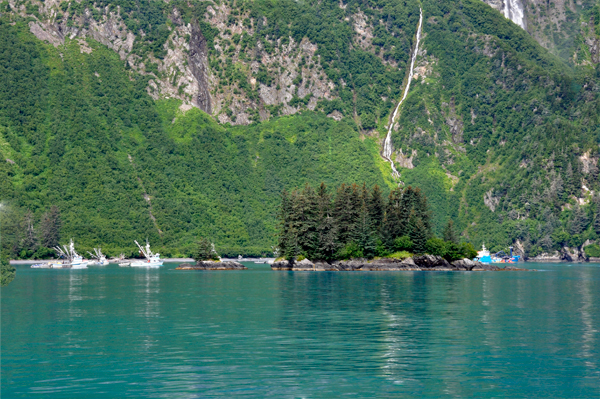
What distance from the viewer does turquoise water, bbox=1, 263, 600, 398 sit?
40250 mm

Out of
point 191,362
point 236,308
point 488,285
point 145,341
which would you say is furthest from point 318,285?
point 191,362

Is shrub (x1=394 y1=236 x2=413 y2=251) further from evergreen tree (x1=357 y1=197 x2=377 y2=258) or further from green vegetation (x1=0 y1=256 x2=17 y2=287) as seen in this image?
green vegetation (x1=0 y1=256 x2=17 y2=287)

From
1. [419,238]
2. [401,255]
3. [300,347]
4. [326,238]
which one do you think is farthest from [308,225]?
[300,347]

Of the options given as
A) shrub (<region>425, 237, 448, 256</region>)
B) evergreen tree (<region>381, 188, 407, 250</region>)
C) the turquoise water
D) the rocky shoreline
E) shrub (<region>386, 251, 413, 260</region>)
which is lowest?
the turquoise water

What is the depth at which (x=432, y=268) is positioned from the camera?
623ft

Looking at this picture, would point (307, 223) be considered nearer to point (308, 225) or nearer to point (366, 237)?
point (308, 225)

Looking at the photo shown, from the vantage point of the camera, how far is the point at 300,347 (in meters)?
53.1

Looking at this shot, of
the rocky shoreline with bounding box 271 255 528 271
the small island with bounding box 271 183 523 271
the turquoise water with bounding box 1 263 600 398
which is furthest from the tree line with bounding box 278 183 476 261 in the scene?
the turquoise water with bounding box 1 263 600 398

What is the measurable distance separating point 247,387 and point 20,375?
14.2 m

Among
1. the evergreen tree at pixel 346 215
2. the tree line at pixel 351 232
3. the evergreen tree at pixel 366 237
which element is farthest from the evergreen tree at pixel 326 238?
the evergreen tree at pixel 366 237

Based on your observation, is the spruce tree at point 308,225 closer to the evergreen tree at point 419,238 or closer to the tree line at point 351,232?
the tree line at point 351,232

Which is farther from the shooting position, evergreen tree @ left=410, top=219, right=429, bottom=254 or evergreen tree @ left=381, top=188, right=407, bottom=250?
evergreen tree @ left=381, top=188, right=407, bottom=250

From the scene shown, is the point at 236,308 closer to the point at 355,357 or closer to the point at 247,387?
the point at 355,357

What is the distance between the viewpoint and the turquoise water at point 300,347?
4025cm
